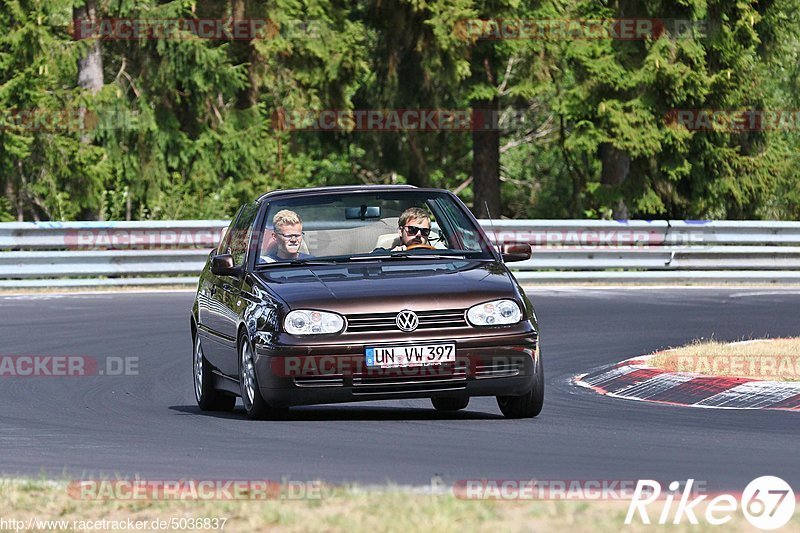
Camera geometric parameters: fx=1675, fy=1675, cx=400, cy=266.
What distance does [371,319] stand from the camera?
10281 millimetres

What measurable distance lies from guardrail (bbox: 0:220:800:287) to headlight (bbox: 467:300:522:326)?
46.5 feet

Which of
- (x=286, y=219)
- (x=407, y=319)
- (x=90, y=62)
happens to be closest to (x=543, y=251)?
(x=90, y=62)

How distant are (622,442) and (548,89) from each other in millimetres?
27635

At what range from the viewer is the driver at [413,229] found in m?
11.6

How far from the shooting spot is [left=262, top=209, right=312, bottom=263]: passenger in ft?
38.0

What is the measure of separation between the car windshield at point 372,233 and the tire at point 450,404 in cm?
108

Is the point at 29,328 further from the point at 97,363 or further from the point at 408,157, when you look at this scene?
the point at 408,157

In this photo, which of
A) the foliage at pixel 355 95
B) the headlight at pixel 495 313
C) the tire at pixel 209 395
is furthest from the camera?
the foliage at pixel 355 95

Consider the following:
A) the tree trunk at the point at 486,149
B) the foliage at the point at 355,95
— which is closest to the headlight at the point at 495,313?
the foliage at the point at 355,95

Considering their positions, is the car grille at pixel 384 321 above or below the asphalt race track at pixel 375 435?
above

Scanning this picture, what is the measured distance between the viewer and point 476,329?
1038cm

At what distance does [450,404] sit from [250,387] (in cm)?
166

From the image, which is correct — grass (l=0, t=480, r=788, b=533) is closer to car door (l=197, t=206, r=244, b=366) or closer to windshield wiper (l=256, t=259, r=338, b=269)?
windshield wiper (l=256, t=259, r=338, b=269)

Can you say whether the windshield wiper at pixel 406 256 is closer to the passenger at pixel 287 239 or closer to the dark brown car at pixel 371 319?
the dark brown car at pixel 371 319
